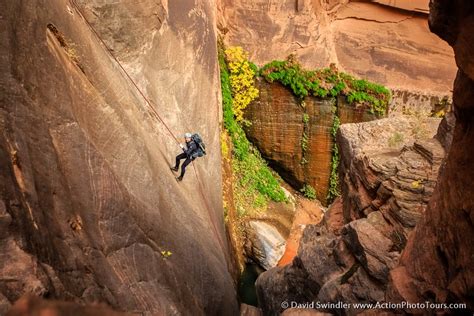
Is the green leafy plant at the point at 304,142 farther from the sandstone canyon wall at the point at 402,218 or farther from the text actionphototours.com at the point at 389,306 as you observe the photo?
the text actionphototours.com at the point at 389,306

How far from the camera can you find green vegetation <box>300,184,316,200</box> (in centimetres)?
1769

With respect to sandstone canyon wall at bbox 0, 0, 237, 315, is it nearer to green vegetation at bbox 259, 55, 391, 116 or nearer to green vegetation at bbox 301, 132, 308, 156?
green vegetation at bbox 259, 55, 391, 116

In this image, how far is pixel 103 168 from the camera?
630cm

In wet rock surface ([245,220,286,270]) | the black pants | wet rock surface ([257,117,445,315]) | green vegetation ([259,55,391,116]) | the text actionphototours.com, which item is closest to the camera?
the text actionphototours.com

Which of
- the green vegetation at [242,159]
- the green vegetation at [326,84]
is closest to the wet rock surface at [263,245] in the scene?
the green vegetation at [242,159]

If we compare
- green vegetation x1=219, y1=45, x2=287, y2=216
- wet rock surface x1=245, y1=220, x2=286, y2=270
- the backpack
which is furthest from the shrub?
the backpack

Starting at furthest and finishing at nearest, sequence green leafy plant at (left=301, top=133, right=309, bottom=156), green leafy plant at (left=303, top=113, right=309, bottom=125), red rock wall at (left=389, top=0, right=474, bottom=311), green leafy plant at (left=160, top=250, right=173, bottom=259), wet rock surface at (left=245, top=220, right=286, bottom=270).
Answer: green leafy plant at (left=301, top=133, right=309, bottom=156) < green leafy plant at (left=303, top=113, right=309, bottom=125) < wet rock surface at (left=245, top=220, right=286, bottom=270) < green leafy plant at (left=160, top=250, right=173, bottom=259) < red rock wall at (left=389, top=0, right=474, bottom=311)

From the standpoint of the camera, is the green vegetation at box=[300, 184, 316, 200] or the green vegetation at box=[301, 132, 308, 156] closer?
the green vegetation at box=[301, 132, 308, 156]

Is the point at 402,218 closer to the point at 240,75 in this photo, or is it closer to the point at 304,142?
the point at 304,142

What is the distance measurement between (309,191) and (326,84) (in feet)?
15.9

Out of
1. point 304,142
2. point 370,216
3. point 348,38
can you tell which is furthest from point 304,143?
point 370,216

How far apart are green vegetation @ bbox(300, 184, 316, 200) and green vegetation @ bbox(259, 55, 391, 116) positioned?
4195 mm

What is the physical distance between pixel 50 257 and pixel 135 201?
7.53 feet

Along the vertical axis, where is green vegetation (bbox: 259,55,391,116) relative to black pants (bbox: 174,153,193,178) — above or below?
above
